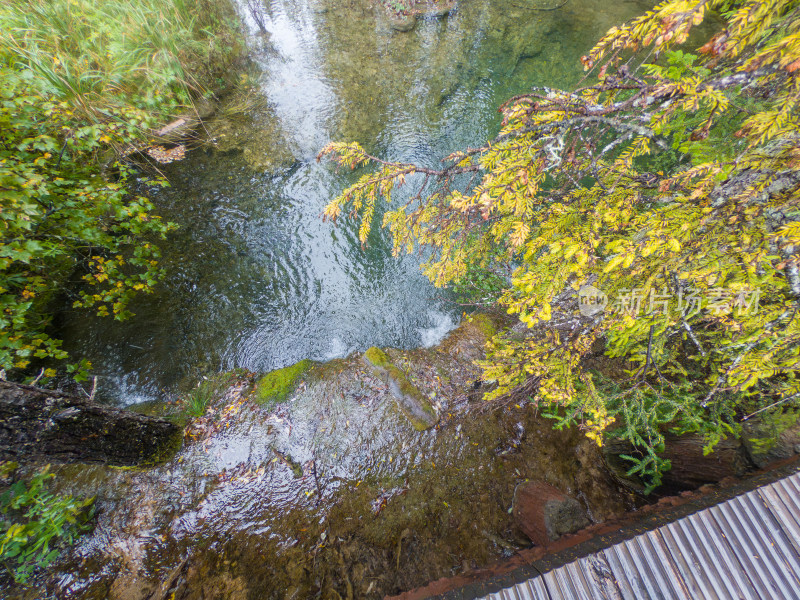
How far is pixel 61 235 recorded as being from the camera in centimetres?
354

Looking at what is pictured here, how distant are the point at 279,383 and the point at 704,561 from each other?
15.6 feet

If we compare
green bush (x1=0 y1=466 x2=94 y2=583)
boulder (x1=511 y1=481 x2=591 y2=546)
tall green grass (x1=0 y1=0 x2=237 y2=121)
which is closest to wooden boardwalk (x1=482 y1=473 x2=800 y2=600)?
boulder (x1=511 y1=481 x2=591 y2=546)

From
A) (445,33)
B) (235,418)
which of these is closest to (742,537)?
(235,418)

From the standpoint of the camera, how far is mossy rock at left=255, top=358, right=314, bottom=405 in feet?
14.7

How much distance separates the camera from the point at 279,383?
4.59 metres

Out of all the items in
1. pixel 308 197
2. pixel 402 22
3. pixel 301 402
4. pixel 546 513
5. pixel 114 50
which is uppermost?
pixel 402 22

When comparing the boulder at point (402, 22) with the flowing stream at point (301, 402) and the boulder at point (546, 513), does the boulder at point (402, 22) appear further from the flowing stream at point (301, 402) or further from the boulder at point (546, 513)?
the boulder at point (546, 513)

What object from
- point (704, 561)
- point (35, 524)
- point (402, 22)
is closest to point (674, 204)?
point (704, 561)

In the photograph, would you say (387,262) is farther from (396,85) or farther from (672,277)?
(396,85)

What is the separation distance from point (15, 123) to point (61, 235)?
1225 millimetres

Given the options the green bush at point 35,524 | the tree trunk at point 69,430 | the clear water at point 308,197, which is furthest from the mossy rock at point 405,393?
the green bush at point 35,524

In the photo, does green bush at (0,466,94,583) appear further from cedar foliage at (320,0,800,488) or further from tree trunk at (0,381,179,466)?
cedar foliage at (320,0,800,488)

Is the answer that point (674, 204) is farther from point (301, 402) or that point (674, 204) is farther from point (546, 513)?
point (301, 402)

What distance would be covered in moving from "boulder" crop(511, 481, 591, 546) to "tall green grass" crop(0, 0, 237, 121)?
8.00 m
